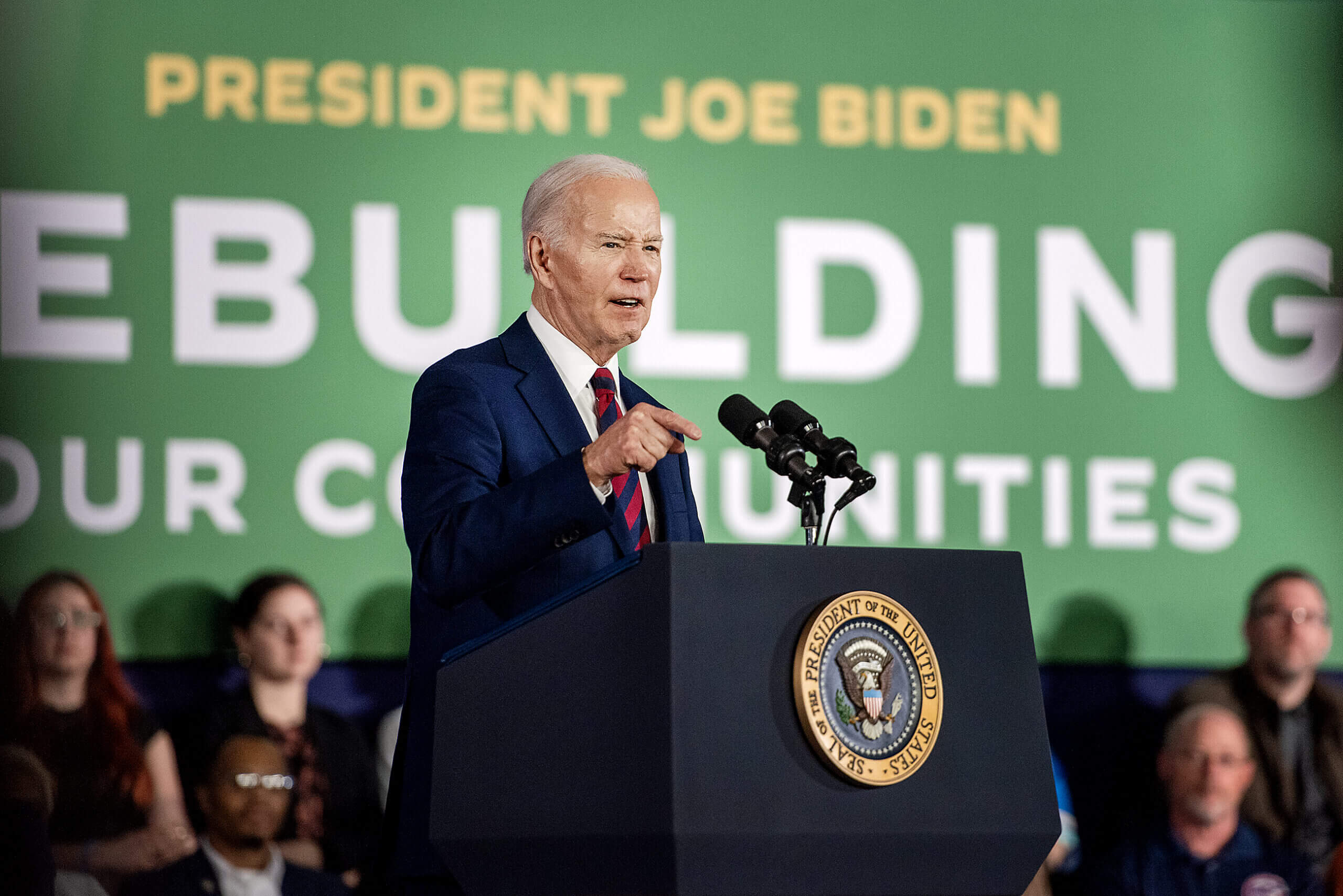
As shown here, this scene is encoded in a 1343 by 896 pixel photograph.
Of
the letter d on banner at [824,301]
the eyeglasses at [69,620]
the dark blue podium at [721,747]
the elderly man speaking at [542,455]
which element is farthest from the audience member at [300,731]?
the dark blue podium at [721,747]

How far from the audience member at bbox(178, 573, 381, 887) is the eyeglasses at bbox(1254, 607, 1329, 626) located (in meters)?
2.65

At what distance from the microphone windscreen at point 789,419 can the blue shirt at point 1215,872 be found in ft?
10.1

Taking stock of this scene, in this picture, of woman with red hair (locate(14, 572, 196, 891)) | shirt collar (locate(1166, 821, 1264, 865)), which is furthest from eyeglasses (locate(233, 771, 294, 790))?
shirt collar (locate(1166, 821, 1264, 865))

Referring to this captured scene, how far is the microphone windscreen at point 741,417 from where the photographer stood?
164 cm

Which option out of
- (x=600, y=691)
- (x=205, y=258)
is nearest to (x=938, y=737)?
(x=600, y=691)

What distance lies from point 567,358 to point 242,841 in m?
2.40

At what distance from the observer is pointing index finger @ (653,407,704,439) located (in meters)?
1.49

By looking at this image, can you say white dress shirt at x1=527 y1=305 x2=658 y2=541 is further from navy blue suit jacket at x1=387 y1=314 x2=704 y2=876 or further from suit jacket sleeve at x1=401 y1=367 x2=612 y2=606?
suit jacket sleeve at x1=401 y1=367 x2=612 y2=606

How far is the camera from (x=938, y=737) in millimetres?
1490

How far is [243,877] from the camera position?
3828mm

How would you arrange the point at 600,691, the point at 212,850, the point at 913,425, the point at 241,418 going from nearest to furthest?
the point at 600,691 → the point at 212,850 → the point at 241,418 → the point at 913,425

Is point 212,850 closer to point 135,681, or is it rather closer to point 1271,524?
point 135,681

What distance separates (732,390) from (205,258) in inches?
60.0

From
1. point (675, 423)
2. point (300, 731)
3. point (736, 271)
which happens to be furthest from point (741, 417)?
point (736, 271)
